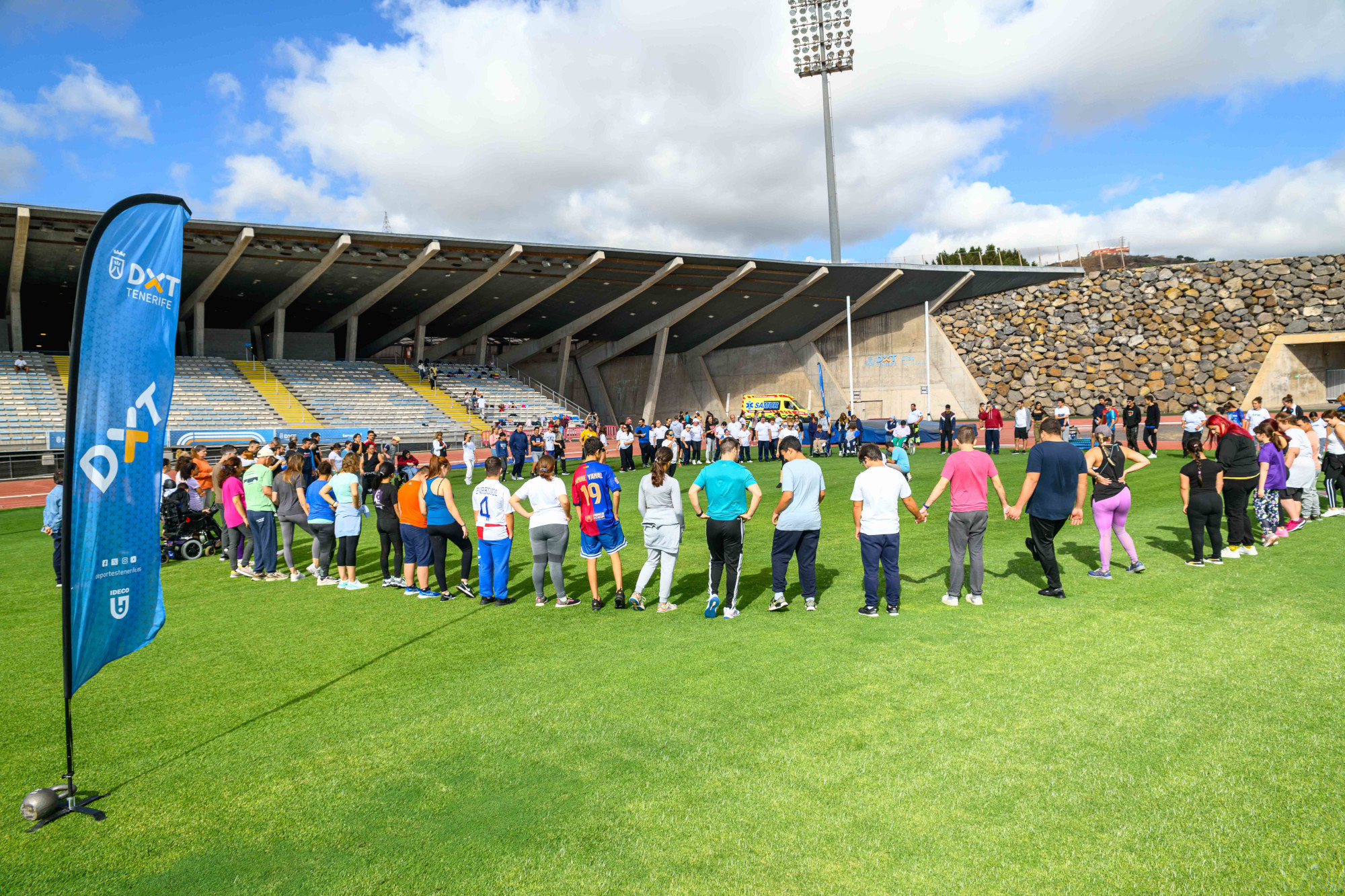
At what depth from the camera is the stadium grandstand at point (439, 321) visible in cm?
2767

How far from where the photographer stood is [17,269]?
25.7 m

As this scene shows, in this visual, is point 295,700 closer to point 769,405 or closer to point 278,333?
point 769,405

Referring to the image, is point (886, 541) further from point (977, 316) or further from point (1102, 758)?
point (977, 316)

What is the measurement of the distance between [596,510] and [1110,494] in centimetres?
509

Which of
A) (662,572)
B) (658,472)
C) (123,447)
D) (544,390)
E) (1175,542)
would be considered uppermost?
(544,390)

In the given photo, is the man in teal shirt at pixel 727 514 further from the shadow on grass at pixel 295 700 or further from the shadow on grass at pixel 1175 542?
the shadow on grass at pixel 1175 542

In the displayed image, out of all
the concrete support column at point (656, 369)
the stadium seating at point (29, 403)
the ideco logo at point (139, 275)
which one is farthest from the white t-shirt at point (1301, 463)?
the concrete support column at point (656, 369)

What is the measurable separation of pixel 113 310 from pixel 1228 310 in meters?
37.7

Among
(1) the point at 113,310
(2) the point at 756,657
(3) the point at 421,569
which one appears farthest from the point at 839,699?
(3) the point at 421,569

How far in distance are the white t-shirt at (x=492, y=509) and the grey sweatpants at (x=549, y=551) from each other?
380 millimetres

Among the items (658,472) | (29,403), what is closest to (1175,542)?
(658,472)

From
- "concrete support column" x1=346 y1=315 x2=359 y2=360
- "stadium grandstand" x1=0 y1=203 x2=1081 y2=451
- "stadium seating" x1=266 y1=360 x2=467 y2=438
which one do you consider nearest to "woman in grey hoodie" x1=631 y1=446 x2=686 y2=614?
"stadium grandstand" x1=0 y1=203 x2=1081 y2=451

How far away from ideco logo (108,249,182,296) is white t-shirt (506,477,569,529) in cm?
341

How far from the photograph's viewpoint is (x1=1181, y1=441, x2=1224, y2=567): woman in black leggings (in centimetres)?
758
